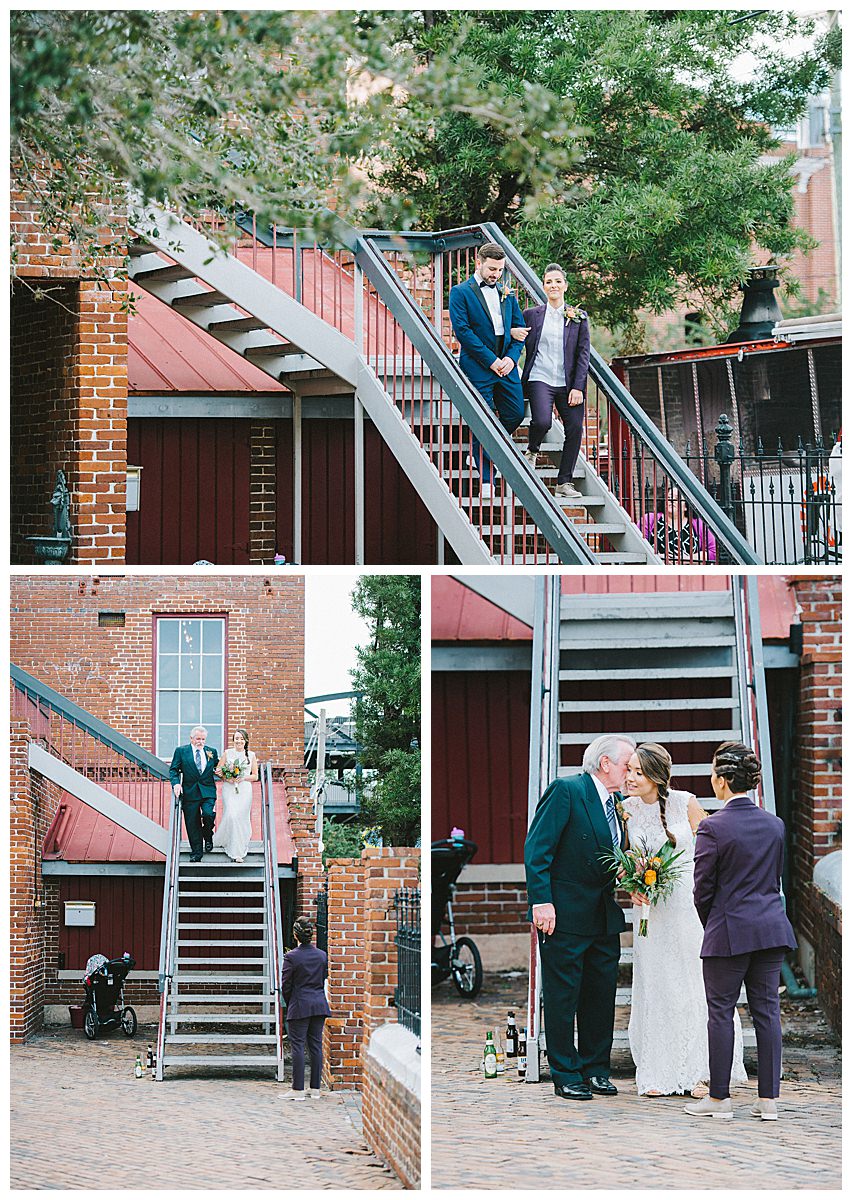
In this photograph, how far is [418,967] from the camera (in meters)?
5.50

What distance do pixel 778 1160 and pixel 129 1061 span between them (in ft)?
8.96

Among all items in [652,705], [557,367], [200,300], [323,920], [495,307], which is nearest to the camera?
[323,920]

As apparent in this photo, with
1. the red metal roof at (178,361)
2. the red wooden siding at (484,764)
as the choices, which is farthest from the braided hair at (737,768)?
the red metal roof at (178,361)

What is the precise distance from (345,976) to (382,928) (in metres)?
0.32

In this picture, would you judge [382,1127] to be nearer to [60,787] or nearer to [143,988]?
[143,988]

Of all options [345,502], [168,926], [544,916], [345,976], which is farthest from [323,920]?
[345,502]

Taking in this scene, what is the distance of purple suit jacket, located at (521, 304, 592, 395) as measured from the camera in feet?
25.2

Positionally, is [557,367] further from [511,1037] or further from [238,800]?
[511,1037]

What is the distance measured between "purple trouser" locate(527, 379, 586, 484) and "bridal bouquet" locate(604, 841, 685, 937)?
2.90 m

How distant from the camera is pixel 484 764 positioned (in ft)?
28.9

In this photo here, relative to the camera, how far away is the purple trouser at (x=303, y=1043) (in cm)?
588

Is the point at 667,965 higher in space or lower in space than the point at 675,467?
lower

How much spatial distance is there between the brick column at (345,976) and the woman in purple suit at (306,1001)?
0.13 ft

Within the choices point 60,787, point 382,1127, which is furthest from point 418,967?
point 60,787
